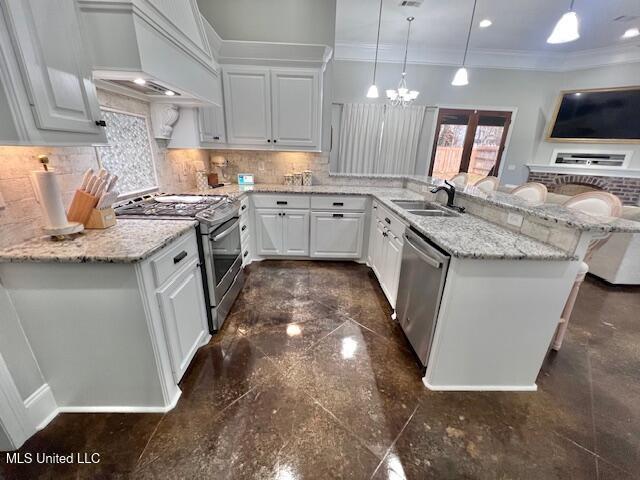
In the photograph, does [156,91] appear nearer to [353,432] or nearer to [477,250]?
[477,250]

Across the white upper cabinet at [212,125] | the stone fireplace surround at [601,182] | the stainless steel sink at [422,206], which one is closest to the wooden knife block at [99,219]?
the white upper cabinet at [212,125]

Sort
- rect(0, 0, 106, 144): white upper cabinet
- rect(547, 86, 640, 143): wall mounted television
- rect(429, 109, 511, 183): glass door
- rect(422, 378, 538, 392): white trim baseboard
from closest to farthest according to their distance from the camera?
rect(0, 0, 106, 144): white upper cabinet, rect(422, 378, 538, 392): white trim baseboard, rect(547, 86, 640, 143): wall mounted television, rect(429, 109, 511, 183): glass door

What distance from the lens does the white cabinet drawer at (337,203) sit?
3.18 metres

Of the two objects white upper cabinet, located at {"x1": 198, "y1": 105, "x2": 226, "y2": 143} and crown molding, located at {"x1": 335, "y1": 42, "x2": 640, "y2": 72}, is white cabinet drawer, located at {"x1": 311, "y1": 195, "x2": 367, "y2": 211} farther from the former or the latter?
crown molding, located at {"x1": 335, "y1": 42, "x2": 640, "y2": 72}

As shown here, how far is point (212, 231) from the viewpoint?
1888 mm

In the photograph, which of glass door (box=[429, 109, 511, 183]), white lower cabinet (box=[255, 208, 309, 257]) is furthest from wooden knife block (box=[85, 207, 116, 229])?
glass door (box=[429, 109, 511, 183])

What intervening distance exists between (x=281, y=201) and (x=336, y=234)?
79 centimetres

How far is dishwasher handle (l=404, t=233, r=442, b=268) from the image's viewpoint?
5.07 feet

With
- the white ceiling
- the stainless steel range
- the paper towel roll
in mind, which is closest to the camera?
the paper towel roll

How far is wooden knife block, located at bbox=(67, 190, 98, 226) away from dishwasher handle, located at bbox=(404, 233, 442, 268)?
1976mm

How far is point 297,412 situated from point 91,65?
85.7 inches

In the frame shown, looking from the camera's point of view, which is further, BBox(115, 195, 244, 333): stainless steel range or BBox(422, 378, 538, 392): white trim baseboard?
BBox(115, 195, 244, 333): stainless steel range

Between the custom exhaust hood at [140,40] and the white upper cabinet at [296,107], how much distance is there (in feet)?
3.82

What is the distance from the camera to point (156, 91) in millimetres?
2107
